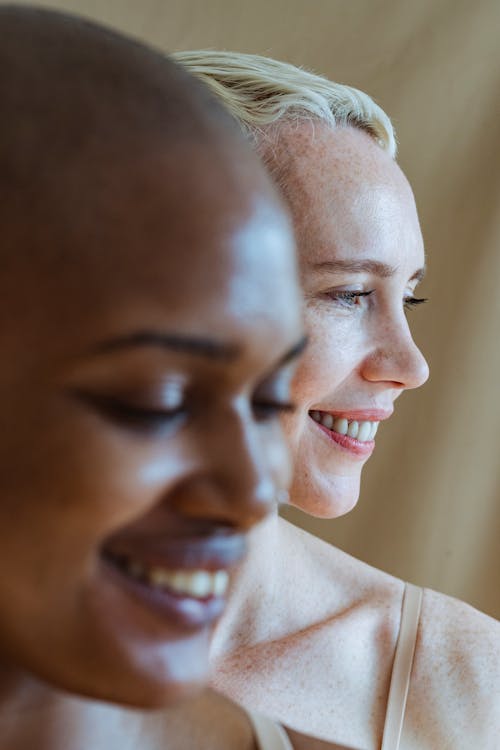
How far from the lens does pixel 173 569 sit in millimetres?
436

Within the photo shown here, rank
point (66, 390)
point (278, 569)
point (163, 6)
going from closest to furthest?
point (66, 390), point (278, 569), point (163, 6)

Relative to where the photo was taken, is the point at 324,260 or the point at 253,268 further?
the point at 324,260

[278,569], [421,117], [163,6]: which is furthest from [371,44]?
[278,569]

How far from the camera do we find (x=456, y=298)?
1653mm

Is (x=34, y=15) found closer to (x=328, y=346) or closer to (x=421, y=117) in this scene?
(x=328, y=346)

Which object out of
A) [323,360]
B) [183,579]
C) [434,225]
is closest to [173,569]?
[183,579]

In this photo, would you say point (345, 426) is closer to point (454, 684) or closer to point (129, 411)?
point (454, 684)

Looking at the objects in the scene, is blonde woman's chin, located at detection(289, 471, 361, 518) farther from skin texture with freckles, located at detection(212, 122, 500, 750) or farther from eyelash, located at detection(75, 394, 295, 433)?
eyelash, located at detection(75, 394, 295, 433)

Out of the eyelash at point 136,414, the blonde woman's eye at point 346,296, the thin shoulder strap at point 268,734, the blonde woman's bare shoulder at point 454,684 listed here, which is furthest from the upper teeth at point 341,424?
the eyelash at point 136,414

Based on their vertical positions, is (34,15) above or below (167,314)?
above

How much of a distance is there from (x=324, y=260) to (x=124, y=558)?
1.88 ft

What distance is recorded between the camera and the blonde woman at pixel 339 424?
38.0 inches

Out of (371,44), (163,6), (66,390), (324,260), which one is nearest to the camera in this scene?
(66,390)

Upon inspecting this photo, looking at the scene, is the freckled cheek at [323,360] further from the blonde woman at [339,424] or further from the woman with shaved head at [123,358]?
the woman with shaved head at [123,358]
